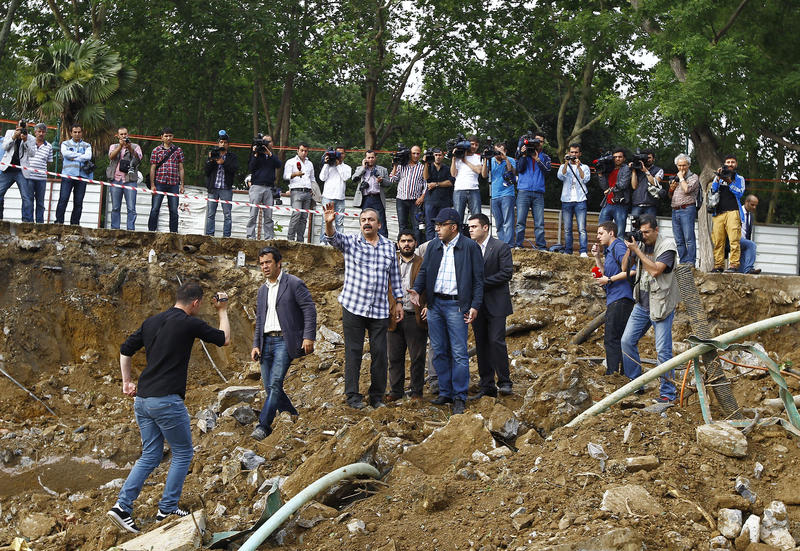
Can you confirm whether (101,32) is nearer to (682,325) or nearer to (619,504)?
(682,325)

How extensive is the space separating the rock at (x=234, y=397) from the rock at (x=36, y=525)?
2.81m

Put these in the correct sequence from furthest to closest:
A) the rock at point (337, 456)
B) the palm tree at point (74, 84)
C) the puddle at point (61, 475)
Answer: the palm tree at point (74, 84)
the puddle at point (61, 475)
the rock at point (337, 456)

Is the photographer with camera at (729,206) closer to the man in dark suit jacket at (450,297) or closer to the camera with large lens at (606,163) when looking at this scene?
the camera with large lens at (606,163)

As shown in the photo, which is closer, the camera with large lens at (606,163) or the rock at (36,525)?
the rock at (36,525)

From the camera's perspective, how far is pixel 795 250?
1750cm

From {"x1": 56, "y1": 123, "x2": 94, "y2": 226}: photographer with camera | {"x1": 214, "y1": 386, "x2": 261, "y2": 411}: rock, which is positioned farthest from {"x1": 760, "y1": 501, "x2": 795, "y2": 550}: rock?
{"x1": 56, "y1": 123, "x2": 94, "y2": 226}: photographer with camera

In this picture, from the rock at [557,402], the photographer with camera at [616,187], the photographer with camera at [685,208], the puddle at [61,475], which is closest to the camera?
the rock at [557,402]

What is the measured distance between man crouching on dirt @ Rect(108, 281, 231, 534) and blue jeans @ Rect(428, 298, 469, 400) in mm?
2625

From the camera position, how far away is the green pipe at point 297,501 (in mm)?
5605

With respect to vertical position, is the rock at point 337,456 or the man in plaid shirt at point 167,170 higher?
the man in plaid shirt at point 167,170

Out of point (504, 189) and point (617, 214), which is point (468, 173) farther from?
point (617, 214)

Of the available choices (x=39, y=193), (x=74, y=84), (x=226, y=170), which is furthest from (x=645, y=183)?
(x=74, y=84)

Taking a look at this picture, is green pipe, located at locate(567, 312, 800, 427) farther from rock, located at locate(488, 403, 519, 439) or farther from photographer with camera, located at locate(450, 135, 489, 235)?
photographer with camera, located at locate(450, 135, 489, 235)

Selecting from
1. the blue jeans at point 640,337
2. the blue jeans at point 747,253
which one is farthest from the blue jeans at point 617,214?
the blue jeans at point 640,337
